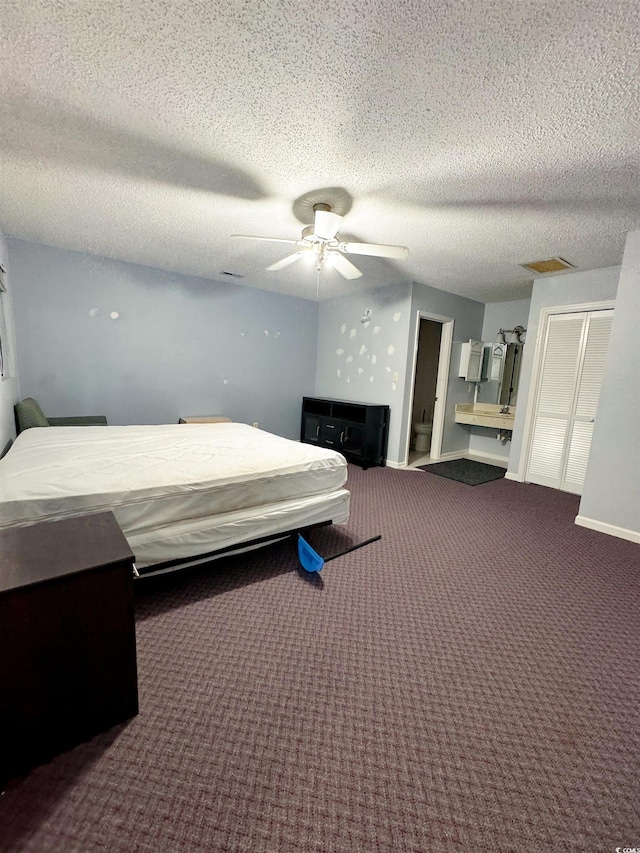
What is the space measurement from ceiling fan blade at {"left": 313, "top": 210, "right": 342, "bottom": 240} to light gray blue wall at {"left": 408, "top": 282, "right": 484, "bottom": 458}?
2.17m

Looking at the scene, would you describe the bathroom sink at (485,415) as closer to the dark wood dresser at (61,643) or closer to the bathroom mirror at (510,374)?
the bathroom mirror at (510,374)

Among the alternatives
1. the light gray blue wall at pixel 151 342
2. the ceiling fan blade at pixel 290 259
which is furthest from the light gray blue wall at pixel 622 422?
the light gray blue wall at pixel 151 342

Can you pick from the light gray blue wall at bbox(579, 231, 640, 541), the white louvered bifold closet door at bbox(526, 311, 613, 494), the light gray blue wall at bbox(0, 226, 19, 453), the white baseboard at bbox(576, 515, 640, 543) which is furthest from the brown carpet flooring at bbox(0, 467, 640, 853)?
the light gray blue wall at bbox(0, 226, 19, 453)

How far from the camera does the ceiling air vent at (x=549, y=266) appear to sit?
3.22 meters

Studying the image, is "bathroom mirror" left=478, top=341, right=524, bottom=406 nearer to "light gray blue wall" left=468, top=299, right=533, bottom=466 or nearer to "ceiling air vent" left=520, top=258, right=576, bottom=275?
"light gray blue wall" left=468, top=299, right=533, bottom=466

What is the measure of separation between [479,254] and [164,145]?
2653 millimetres

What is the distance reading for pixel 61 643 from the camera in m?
1.02

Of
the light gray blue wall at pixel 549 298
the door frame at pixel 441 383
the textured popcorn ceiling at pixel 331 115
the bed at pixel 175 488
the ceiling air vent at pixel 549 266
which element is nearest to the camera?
the textured popcorn ceiling at pixel 331 115

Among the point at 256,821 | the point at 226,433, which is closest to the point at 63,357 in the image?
the point at 226,433

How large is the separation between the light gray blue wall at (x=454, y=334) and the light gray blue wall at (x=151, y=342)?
1.76 metres

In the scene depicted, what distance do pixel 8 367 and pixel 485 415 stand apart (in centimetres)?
539

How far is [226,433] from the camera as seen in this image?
9.70 feet

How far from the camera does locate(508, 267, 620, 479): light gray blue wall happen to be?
3379 mm

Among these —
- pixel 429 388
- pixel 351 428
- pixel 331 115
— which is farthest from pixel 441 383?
pixel 331 115
